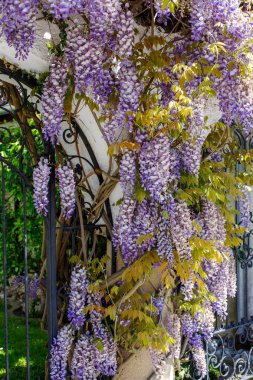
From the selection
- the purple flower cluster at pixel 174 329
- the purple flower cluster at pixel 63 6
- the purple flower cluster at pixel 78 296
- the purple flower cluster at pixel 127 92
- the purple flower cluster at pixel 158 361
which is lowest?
the purple flower cluster at pixel 158 361

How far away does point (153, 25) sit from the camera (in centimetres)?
328

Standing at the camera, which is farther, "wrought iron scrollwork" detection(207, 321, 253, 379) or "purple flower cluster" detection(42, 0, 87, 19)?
"wrought iron scrollwork" detection(207, 321, 253, 379)

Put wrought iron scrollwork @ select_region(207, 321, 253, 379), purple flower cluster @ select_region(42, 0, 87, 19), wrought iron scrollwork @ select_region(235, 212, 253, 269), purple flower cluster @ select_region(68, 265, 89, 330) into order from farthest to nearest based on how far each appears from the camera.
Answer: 1. wrought iron scrollwork @ select_region(235, 212, 253, 269)
2. wrought iron scrollwork @ select_region(207, 321, 253, 379)
3. purple flower cluster @ select_region(68, 265, 89, 330)
4. purple flower cluster @ select_region(42, 0, 87, 19)

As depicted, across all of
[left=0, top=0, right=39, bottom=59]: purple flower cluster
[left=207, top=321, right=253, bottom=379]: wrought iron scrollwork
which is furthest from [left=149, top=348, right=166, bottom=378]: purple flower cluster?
[left=0, top=0, right=39, bottom=59]: purple flower cluster

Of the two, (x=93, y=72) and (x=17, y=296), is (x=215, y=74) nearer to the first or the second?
(x=93, y=72)

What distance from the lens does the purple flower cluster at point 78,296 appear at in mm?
3428

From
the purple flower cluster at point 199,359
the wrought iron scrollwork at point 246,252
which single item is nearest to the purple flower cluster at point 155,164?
the purple flower cluster at point 199,359

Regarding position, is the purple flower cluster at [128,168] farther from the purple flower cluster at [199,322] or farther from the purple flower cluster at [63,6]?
the purple flower cluster at [199,322]

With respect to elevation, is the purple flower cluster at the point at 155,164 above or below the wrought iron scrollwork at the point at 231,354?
above

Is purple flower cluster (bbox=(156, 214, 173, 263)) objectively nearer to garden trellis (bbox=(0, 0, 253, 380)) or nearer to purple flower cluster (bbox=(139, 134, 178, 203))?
garden trellis (bbox=(0, 0, 253, 380))

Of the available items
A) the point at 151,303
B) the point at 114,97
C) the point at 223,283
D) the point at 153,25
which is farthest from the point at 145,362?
the point at 153,25

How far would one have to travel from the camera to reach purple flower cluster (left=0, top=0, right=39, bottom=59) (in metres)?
2.70

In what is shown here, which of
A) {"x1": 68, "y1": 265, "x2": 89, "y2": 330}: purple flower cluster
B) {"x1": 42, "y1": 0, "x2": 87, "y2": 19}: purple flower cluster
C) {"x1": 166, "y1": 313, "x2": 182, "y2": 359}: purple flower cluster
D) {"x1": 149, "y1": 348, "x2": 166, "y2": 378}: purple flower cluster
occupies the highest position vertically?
{"x1": 42, "y1": 0, "x2": 87, "y2": 19}: purple flower cluster

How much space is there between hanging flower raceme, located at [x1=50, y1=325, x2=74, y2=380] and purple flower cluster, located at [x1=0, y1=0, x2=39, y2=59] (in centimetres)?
155
